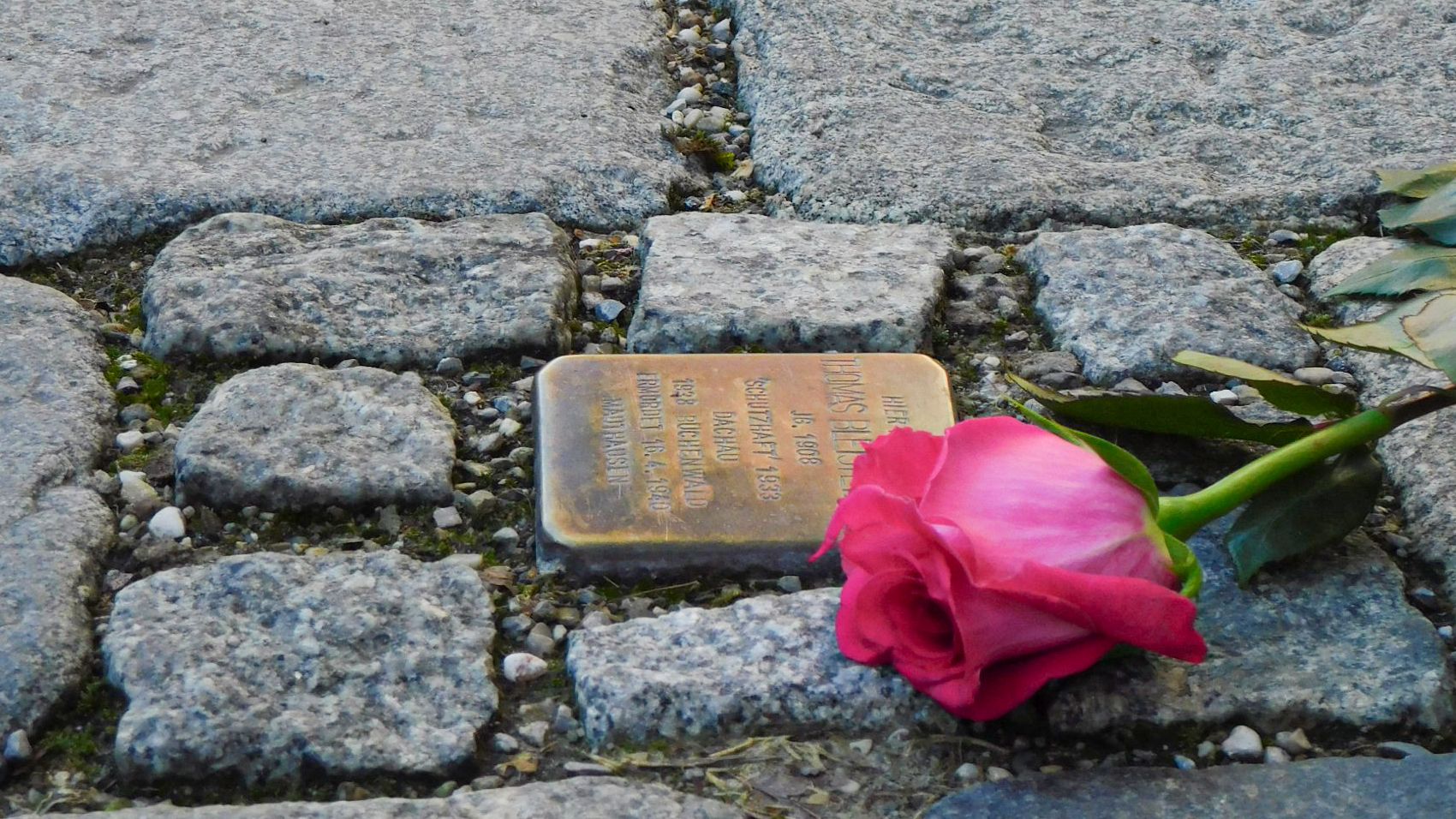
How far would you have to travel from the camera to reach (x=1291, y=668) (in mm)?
1351

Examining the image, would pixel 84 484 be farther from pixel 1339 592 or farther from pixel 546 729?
pixel 1339 592

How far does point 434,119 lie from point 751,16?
743mm

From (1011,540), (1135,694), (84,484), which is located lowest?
(84,484)

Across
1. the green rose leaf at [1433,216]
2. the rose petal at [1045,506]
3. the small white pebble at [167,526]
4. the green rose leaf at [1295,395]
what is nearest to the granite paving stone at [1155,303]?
the green rose leaf at [1433,216]

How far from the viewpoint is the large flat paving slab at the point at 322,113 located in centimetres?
217

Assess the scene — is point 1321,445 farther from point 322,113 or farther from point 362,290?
point 322,113

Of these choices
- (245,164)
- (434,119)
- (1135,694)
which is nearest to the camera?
(1135,694)

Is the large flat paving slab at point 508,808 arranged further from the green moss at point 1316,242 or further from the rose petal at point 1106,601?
the green moss at point 1316,242

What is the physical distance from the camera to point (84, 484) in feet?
5.30

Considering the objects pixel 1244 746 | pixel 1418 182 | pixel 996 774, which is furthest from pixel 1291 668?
pixel 1418 182

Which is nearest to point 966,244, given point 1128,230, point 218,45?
point 1128,230

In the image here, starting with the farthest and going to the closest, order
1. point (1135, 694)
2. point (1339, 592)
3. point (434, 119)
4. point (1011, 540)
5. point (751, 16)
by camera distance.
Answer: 1. point (751, 16)
2. point (434, 119)
3. point (1339, 592)
4. point (1135, 694)
5. point (1011, 540)

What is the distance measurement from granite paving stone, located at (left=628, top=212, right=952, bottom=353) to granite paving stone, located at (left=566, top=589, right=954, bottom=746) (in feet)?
1.83

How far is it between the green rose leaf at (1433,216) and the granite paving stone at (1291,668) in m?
0.72
